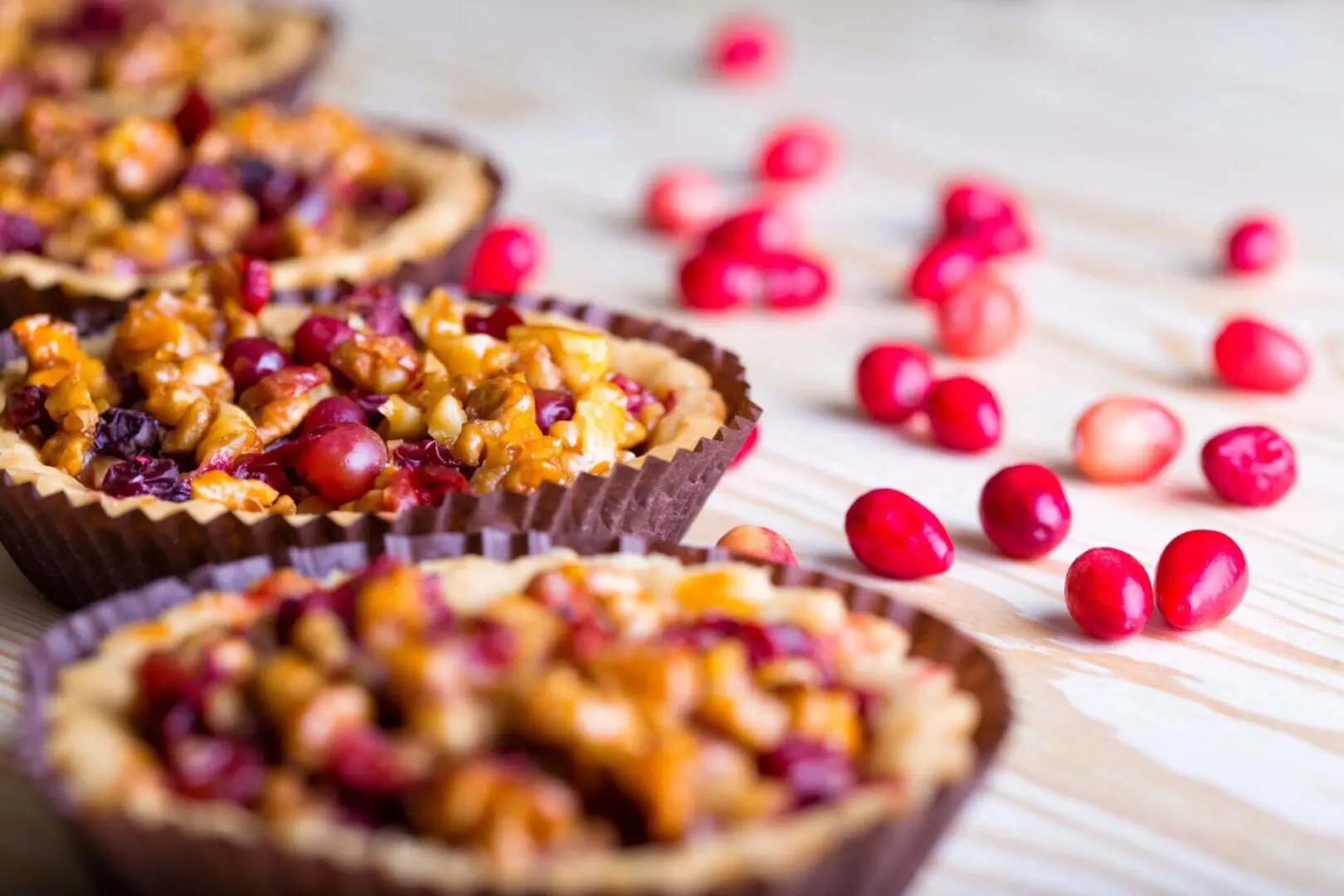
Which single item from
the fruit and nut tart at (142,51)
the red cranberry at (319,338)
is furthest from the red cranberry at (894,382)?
the fruit and nut tart at (142,51)

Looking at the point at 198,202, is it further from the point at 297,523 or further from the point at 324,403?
the point at 297,523

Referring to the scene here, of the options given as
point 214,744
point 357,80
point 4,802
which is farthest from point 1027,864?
point 357,80

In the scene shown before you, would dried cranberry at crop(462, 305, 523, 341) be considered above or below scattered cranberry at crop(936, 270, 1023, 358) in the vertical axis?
below

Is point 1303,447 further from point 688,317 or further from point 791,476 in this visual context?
point 688,317

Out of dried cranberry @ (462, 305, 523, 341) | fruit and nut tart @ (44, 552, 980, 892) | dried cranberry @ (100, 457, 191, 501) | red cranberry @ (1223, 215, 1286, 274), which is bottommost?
dried cranberry @ (100, 457, 191, 501)

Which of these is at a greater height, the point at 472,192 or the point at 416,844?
the point at 472,192

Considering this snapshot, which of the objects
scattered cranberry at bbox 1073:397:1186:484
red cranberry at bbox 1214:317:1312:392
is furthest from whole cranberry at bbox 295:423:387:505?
red cranberry at bbox 1214:317:1312:392

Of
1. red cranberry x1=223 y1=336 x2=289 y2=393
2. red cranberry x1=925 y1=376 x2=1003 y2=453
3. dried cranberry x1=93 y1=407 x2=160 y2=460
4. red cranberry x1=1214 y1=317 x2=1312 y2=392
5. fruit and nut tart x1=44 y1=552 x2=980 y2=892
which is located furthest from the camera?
red cranberry x1=1214 y1=317 x2=1312 y2=392

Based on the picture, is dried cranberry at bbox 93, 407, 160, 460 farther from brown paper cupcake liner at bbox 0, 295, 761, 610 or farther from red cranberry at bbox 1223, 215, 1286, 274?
red cranberry at bbox 1223, 215, 1286, 274
